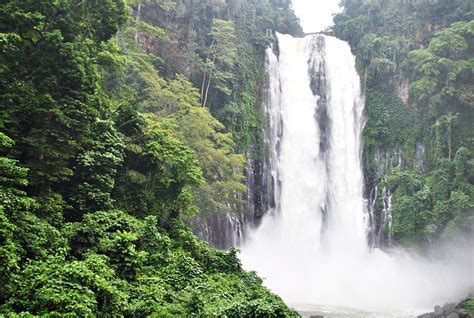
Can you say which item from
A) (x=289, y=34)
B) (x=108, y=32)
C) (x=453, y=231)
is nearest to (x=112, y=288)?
(x=108, y=32)

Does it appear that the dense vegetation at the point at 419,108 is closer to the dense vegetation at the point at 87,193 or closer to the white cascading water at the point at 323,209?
the white cascading water at the point at 323,209

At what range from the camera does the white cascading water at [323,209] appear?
23375 millimetres

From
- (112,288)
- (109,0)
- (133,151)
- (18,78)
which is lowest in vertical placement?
(112,288)

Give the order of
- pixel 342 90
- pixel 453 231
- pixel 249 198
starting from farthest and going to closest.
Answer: pixel 342 90, pixel 249 198, pixel 453 231

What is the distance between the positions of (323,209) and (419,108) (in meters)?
10.0

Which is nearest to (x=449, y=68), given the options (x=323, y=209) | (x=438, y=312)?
(x=323, y=209)

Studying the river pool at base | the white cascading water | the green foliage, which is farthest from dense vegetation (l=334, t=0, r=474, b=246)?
the river pool at base

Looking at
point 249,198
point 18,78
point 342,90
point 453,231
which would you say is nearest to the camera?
point 18,78

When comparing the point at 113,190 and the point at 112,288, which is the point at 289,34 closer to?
the point at 113,190

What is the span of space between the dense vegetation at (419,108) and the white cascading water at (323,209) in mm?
1498

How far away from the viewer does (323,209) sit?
91.6ft

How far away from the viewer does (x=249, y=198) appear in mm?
26250

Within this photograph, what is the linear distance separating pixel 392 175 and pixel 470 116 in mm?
6574

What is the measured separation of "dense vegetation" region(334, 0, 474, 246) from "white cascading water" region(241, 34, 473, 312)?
4.92 feet
